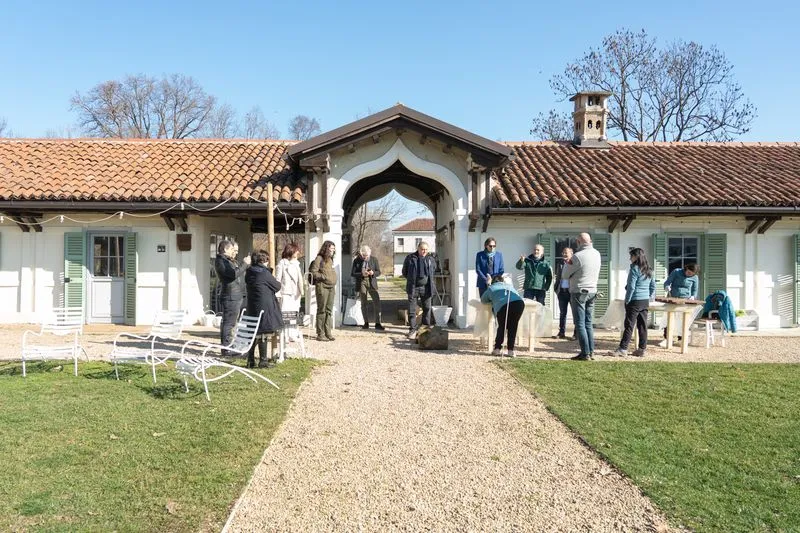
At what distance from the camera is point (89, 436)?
16.4ft

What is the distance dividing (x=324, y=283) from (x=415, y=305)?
179 cm

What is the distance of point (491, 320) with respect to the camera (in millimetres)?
9219

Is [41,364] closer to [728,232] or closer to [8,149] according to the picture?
[8,149]

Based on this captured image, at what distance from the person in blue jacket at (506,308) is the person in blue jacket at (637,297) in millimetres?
1618

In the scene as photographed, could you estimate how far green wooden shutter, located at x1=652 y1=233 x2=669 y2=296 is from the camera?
12328mm

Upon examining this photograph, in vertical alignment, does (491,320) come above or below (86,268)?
below

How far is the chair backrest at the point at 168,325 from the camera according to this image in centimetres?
826

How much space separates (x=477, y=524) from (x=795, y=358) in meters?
7.91

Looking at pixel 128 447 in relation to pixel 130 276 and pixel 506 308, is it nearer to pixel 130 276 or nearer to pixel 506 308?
pixel 506 308

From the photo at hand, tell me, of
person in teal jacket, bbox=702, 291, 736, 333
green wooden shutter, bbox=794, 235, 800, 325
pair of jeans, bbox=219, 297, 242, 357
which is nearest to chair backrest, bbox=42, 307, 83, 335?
pair of jeans, bbox=219, 297, 242, 357

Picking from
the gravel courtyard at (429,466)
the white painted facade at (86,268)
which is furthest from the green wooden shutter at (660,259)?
the white painted facade at (86,268)

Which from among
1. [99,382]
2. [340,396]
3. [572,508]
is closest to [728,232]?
[340,396]

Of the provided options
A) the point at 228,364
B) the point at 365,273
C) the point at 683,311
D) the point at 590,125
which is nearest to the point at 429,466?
the point at 228,364

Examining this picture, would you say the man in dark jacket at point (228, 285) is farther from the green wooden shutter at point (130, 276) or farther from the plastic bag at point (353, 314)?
the green wooden shutter at point (130, 276)
